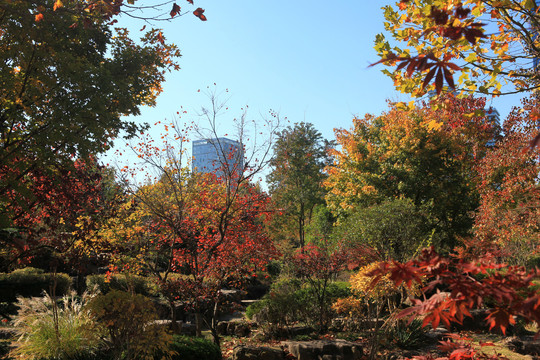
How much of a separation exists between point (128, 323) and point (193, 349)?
1.37 metres

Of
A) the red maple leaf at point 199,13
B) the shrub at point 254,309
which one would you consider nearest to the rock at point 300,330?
the shrub at point 254,309

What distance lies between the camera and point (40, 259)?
16109 millimetres

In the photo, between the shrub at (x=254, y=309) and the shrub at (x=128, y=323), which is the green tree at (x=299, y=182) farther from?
the shrub at (x=128, y=323)

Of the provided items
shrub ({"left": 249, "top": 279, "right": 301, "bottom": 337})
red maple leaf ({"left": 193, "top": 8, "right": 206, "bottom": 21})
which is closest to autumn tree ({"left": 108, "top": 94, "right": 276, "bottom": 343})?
shrub ({"left": 249, "top": 279, "right": 301, "bottom": 337})

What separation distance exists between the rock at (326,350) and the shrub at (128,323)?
295 centimetres

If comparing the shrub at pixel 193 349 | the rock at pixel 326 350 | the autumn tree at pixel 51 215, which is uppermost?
the autumn tree at pixel 51 215

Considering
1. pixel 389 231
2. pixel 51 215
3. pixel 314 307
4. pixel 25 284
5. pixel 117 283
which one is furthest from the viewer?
pixel 117 283

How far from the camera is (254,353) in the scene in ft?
22.0

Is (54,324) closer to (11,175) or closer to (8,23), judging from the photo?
(11,175)

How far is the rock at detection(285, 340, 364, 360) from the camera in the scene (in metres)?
6.85

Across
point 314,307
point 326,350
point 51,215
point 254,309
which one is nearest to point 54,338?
point 51,215

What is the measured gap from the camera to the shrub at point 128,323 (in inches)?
187

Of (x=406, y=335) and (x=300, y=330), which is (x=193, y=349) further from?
(x=406, y=335)

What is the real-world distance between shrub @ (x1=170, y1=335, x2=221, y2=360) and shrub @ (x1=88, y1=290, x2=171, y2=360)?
2.21ft
